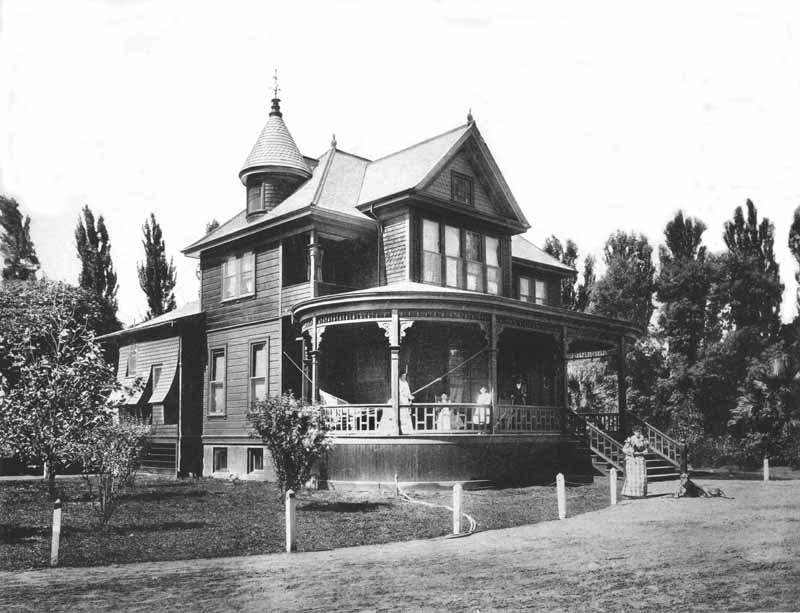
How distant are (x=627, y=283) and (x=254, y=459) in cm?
2737

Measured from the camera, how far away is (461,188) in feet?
89.8

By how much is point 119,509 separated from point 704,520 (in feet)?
38.8

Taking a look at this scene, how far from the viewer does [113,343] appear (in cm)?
3691

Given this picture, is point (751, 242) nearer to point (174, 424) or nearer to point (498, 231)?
point (498, 231)

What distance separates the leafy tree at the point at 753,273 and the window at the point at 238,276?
24668 mm

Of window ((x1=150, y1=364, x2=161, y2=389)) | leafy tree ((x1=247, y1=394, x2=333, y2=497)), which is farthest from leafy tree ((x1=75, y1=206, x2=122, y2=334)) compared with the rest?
leafy tree ((x1=247, y1=394, x2=333, y2=497))

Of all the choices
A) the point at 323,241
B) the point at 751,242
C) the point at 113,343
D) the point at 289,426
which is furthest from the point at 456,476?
the point at 751,242

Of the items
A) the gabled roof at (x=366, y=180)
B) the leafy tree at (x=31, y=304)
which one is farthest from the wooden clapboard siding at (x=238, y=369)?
the leafy tree at (x=31, y=304)

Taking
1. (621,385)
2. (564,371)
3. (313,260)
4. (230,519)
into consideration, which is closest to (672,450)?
(621,385)

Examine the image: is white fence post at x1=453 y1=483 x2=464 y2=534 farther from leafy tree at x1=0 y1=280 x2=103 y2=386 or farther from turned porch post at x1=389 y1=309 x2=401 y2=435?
leafy tree at x1=0 y1=280 x2=103 y2=386

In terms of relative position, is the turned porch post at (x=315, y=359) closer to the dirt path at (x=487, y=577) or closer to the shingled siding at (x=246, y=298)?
the shingled siding at (x=246, y=298)

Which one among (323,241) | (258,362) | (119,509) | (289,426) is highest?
(323,241)

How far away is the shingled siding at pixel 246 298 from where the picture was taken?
87.2 ft

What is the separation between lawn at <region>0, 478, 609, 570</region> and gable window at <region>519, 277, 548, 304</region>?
10997 mm
